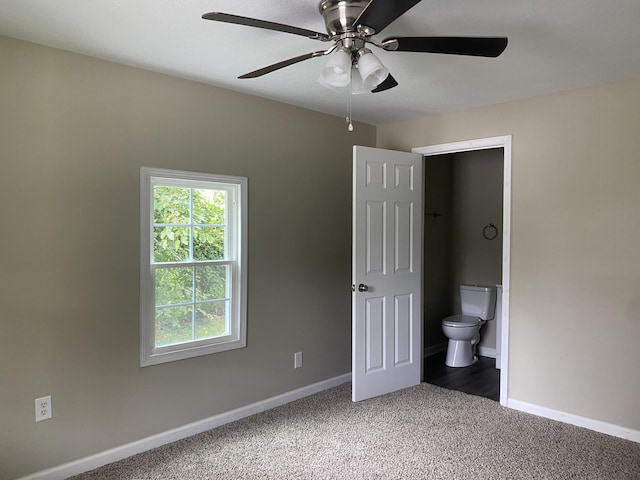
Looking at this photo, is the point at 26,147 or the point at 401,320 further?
the point at 401,320

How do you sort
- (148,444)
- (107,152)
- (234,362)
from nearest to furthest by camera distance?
1. (107,152)
2. (148,444)
3. (234,362)

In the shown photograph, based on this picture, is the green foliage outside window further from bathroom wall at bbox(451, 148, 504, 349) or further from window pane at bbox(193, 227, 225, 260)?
bathroom wall at bbox(451, 148, 504, 349)

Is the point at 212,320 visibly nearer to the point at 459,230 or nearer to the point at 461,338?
the point at 461,338

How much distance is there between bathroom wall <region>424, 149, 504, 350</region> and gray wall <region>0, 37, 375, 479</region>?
203cm

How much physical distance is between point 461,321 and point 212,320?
2645 millimetres

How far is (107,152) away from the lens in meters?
2.71

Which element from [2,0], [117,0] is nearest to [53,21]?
[2,0]

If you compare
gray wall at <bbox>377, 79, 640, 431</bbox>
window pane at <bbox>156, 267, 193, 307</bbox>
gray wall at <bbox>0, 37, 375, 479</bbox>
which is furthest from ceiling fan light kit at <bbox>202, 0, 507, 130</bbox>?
gray wall at <bbox>377, 79, 640, 431</bbox>

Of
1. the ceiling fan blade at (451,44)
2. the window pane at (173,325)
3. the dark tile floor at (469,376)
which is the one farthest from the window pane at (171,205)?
the dark tile floor at (469,376)

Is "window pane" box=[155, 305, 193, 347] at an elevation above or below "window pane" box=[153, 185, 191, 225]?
below

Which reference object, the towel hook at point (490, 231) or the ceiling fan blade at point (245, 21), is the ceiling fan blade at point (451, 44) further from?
the towel hook at point (490, 231)

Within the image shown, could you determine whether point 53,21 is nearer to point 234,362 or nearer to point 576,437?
point 234,362

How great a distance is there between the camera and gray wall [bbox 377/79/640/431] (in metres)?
3.05

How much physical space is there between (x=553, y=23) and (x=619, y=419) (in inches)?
100
